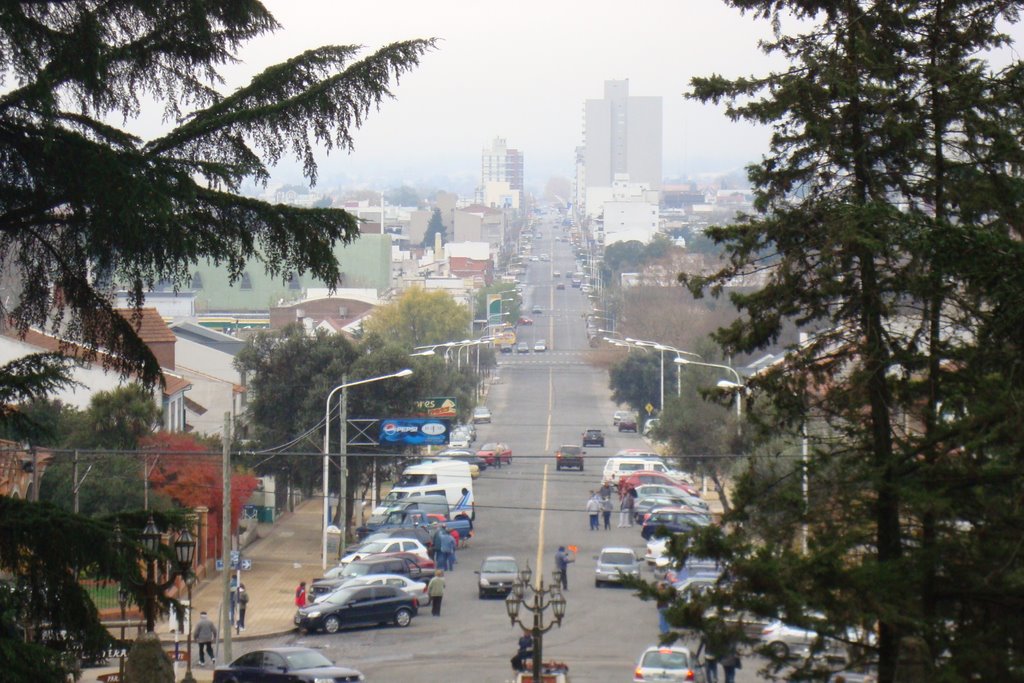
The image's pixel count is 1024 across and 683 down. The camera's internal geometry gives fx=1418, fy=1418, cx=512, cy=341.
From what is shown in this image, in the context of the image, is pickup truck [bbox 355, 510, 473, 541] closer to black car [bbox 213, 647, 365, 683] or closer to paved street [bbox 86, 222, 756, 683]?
paved street [bbox 86, 222, 756, 683]

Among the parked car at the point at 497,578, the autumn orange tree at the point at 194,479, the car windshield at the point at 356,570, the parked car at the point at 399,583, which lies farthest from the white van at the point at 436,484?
the parked car at the point at 399,583

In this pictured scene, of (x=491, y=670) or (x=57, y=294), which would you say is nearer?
(x=57, y=294)

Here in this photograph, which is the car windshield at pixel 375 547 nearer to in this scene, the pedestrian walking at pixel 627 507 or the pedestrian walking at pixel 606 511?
the pedestrian walking at pixel 606 511

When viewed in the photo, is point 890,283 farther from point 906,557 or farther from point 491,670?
point 491,670

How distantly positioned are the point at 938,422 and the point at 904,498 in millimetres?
856

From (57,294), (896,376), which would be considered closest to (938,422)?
(896,376)

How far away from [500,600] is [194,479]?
25.1 ft

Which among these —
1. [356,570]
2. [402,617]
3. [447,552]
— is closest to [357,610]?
[402,617]

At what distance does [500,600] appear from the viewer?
28.1 metres

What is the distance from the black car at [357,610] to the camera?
25359 millimetres

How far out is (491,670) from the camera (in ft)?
70.5

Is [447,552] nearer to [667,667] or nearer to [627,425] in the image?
[667,667]

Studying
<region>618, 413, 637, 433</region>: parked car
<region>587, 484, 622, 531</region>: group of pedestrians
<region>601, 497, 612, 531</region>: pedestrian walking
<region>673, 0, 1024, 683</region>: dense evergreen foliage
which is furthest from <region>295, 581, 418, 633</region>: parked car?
<region>618, 413, 637, 433</region>: parked car

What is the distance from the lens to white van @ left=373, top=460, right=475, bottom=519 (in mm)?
37125
